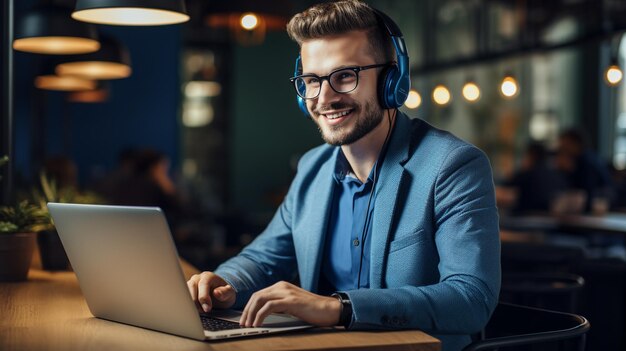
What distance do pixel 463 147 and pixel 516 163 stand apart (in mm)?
9659

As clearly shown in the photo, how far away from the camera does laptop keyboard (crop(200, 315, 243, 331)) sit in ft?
5.85

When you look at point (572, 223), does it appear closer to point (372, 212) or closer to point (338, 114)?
point (372, 212)

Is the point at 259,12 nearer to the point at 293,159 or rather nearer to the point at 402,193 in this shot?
the point at 402,193

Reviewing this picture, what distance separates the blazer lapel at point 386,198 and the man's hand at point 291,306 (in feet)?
1.44

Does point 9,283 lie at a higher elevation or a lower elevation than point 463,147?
lower

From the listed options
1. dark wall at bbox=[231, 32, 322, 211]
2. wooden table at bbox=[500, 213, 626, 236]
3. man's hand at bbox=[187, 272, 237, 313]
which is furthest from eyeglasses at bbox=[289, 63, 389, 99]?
dark wall at bbox=[231, 32, 322, 211]

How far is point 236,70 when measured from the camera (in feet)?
43.8

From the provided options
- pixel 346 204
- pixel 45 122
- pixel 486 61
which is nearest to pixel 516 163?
pixel 486 61

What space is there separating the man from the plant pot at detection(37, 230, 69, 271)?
686 millimetres

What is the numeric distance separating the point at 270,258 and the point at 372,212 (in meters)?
0.40

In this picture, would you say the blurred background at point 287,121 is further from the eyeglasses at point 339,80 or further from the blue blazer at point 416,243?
the eyeglasses at point 339,80

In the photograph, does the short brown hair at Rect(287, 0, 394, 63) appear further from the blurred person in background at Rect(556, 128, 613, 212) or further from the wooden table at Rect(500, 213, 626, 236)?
the blurred person in background at Rect(556, 128, 613, 212)

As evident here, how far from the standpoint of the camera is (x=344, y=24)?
2.32 metres

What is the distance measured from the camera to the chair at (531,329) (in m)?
1.91
